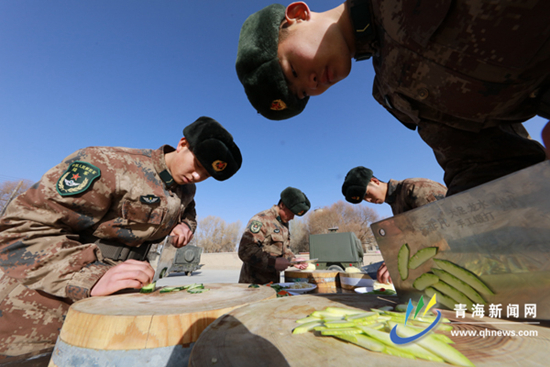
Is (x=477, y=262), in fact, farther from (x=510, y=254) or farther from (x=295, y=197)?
(x=295, y=197)

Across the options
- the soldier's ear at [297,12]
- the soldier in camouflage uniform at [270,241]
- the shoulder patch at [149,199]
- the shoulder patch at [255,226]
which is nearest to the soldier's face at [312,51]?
the soldier's ear at [297,12]

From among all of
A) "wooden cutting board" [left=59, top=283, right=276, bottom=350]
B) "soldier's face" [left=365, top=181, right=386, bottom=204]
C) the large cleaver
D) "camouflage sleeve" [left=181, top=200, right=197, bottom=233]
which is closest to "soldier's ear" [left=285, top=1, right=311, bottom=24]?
the large cleaver

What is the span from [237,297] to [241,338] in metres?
0.84

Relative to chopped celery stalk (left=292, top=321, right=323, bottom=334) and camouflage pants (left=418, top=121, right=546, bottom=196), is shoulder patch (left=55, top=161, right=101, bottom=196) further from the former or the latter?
camouflage pants (left=418, top=121, right=546, bottom=196)

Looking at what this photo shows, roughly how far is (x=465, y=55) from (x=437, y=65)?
0.37 ft

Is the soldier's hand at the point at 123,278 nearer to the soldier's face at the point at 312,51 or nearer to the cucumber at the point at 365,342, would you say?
the cucumber at the point at 365,342

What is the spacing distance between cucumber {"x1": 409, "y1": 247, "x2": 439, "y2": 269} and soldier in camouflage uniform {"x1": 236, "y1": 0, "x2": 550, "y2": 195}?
0.88m

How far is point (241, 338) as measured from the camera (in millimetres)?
644

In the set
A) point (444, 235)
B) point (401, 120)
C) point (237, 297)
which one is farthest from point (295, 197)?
point (444, 235)

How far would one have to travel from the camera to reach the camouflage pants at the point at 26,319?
145 centimetres

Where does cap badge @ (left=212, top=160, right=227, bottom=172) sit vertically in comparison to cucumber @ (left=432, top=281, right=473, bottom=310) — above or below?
above

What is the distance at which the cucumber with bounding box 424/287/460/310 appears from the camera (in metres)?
0.94

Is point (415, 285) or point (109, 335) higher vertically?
point (415, 285)

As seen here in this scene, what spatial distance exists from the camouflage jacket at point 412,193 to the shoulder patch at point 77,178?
4.04 meters
